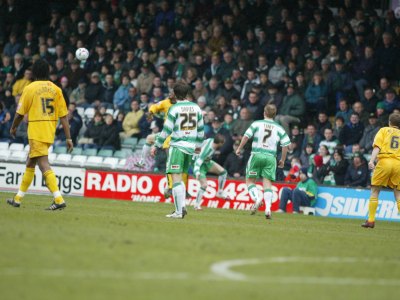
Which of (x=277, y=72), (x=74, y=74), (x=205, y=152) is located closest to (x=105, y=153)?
(x=74, y=74)

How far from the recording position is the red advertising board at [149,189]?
24969 mm

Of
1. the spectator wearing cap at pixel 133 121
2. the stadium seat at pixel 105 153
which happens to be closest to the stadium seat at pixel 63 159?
the stadium seat at pixel 105 153

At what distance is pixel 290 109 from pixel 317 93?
2.98ft

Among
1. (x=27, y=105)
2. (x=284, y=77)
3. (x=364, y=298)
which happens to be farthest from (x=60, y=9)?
(x=364, y=298)

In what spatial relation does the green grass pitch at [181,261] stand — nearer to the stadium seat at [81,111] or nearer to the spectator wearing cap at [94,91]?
the stadium seat at [81,111]

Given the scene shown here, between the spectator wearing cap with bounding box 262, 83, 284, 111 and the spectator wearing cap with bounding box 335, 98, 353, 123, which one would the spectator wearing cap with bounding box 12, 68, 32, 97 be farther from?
the spectator wearing cap with bounding box 335, 98, 353, 123

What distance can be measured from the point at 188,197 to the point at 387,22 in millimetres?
7837

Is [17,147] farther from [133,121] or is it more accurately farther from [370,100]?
[370,100]

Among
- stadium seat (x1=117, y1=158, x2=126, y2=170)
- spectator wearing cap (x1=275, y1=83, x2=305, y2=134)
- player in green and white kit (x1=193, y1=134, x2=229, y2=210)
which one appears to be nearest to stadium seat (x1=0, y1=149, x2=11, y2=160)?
stadium seat (x1=117, y1=158, x2=126, y2=170)

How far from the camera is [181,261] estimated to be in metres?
9.61

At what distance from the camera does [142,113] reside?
28391mm

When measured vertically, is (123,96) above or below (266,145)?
above

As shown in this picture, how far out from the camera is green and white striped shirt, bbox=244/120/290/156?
18609mm

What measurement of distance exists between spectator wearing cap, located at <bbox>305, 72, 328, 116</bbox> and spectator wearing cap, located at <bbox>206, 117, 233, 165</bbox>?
8.52 feet
